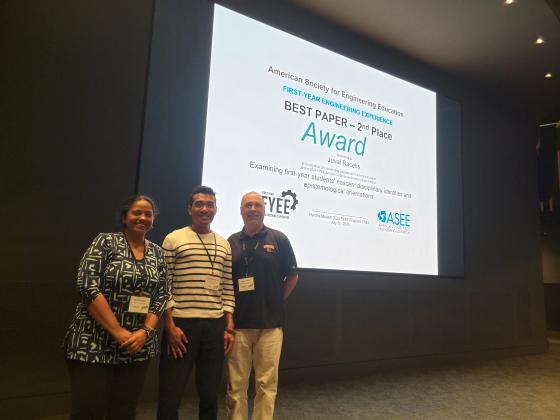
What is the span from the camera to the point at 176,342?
1.67 meters

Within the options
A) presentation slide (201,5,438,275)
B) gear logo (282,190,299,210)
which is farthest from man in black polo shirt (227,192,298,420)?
gear logo (282,190,299,210)

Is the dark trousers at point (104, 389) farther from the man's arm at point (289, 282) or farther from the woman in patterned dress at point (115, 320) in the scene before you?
the man's arm at point (289, 282)

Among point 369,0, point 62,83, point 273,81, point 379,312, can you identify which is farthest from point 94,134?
point 379,312

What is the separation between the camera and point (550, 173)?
625cm

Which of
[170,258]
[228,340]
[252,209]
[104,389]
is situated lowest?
[104,389]

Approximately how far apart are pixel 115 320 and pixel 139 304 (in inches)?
3.9

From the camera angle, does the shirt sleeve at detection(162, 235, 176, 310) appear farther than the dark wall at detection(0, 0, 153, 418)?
No

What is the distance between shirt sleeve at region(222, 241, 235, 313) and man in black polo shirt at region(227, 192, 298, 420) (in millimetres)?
73

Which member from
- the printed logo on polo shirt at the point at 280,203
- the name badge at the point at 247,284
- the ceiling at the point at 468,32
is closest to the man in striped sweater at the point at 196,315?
the name badge at the point at 247,284

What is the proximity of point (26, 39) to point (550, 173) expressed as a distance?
667cm

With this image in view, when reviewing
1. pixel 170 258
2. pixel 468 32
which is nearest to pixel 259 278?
pixel 170 258

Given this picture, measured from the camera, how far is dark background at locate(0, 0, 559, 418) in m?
2.39

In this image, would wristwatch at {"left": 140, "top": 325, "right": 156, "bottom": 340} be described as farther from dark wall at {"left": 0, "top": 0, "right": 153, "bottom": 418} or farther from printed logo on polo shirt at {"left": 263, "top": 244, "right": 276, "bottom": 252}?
dark wall at {"left": 0, "top": 0, "right": 153, "bottom": 418}

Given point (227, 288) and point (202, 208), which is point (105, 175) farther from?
point (227, 288)
